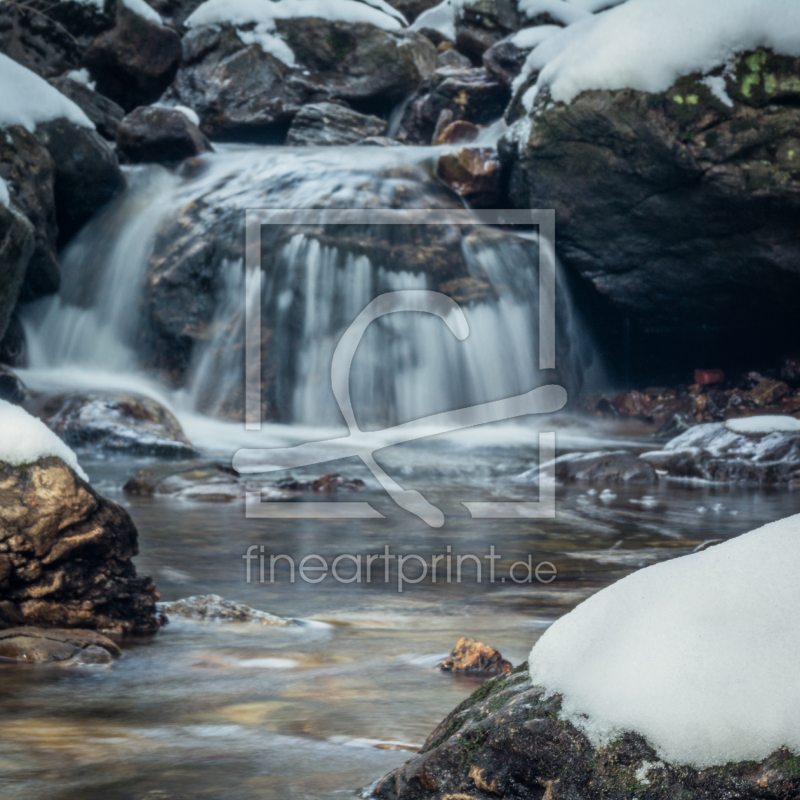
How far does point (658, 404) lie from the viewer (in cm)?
1223

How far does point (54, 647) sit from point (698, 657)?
6.45 ft

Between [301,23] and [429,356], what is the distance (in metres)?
10.1

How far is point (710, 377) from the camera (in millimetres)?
12508

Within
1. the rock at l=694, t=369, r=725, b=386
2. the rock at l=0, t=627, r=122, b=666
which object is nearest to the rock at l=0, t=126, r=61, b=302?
the rock at l=0, t=627, r=122, b=666

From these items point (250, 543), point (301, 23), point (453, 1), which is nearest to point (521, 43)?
point (453, 1)

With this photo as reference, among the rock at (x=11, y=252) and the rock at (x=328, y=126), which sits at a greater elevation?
the rock at (x=328, y=126)

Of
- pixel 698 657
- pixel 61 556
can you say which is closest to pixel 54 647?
pixel 61 556

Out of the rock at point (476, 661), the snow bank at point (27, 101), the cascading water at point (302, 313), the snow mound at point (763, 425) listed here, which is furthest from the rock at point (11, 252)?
the snow mound at point (763, 425)

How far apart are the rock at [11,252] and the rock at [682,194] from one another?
5709 millimetres

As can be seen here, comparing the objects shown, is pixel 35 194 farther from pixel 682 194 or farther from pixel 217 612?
pixel 217 612

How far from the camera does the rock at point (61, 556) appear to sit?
2752 mm

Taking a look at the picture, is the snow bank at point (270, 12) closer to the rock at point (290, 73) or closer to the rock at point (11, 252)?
the rock at point (290, 73)

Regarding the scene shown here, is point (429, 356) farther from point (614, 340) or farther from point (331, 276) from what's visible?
point (614, 340)

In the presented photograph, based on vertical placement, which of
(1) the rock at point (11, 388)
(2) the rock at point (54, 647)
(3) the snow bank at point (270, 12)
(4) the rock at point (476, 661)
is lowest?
(1) the rock at point (11, 388)
